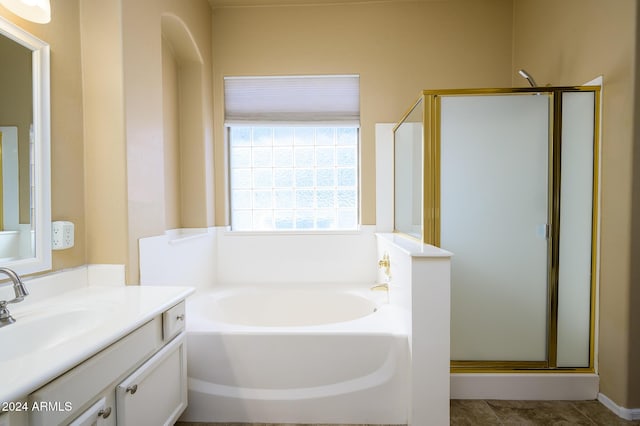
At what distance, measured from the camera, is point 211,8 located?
2.66 m

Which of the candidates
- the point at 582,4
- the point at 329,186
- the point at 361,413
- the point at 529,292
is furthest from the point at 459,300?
the point at 582,4

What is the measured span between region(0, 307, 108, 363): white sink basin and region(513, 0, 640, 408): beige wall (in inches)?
94.0

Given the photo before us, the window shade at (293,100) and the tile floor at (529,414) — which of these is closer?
the tile floor at (529,414)

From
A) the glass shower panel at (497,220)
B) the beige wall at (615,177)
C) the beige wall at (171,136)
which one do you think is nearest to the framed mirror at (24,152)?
the beige wall at (171,136)

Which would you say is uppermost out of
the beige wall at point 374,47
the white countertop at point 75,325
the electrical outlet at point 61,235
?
the beige wall at point 374,47

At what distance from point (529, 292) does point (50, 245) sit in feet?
8.11

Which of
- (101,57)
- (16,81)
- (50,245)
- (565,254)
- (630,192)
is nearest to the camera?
(16,81)

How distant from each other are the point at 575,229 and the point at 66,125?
2.71 m

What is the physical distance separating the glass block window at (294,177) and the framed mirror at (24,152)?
1621 mm

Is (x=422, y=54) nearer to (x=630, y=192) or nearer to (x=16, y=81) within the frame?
(x=630, y=192)

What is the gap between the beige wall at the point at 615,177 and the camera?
1.58m

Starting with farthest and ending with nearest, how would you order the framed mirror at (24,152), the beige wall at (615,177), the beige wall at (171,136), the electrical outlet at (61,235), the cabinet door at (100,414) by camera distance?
the beige wall at (171,136) < the beige wall at (615,177) < the electrical outlet at (61,235) < the framed mirror at (24,152) < the cabinet door at (100,414)

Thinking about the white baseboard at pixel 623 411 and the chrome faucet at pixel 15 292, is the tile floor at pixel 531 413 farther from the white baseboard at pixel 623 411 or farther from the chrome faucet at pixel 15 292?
the chrome faucet at pixel 15 292

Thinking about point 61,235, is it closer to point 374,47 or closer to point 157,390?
point 157,390
